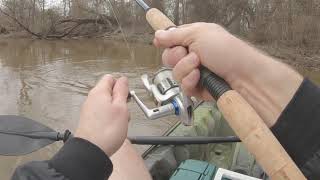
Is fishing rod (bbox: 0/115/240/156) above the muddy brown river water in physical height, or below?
above

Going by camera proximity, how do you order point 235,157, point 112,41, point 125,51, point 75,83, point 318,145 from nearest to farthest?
point 318,145, point 235,157, point 75,83, point 125,51, point 112,41

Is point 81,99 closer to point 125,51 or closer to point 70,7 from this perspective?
point 125,51

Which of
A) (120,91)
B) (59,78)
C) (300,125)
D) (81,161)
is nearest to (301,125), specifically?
(300,125)

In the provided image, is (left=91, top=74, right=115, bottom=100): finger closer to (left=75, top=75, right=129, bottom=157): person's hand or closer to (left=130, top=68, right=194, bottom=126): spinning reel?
(left=75, top=75, right=129, bottom=157): person's hand

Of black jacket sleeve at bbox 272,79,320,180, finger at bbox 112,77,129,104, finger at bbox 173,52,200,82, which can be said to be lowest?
black jacket sleeve at bbox 272,79,320,180

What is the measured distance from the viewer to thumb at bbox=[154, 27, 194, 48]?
132 centimetres

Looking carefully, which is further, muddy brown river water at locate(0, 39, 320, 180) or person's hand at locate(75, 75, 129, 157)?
muddy brown river water at locate(0, 39, 320, 180)

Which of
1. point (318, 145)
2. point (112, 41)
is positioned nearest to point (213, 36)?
point (318, 145)

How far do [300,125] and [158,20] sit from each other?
0.61m

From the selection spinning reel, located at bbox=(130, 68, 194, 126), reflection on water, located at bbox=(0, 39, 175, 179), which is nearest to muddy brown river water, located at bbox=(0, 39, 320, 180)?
reflection on water, located at bbox=(0, 39, 175, 179)

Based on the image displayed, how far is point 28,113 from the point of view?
6496 mm

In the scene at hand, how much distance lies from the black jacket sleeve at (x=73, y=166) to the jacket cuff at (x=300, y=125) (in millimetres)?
560

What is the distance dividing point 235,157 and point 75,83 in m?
6.03

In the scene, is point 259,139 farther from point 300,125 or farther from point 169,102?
point 169,102
